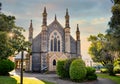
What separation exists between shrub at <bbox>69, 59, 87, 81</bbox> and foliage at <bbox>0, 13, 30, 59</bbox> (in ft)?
28.3

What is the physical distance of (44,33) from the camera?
58.8 metres

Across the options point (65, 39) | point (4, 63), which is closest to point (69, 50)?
point (65, 39)

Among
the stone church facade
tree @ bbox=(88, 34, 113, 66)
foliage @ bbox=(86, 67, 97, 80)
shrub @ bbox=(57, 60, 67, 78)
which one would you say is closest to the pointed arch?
the stone church facade

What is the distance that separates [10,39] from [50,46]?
3611 cm

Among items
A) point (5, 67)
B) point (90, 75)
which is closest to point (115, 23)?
point (90, 75)

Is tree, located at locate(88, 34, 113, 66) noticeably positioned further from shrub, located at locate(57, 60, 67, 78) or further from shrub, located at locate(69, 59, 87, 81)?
shrub, located at locate(69, 59, 87, 81)

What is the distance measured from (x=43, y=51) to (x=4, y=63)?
27.5 meters

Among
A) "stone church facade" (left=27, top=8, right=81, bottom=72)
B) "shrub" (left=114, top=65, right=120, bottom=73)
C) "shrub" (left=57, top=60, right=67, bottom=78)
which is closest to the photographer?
"shrub" (left=57, top=60, right=67, bottom=78)

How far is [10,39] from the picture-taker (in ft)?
76.9

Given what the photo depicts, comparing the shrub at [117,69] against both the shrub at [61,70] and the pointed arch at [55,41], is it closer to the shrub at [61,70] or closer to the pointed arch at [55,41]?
the shrub at [61,70]

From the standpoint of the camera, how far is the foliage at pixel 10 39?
20.1m

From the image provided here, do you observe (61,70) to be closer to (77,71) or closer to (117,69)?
(77,71)

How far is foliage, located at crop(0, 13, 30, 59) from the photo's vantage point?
20055 millimetres

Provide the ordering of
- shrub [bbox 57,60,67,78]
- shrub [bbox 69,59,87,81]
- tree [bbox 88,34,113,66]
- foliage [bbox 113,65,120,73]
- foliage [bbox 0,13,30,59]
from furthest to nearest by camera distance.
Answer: tree [bbox 88,34,113,66], foliage [bbox 113,65,120,73], shrub [bbox 57,60,67,78], shrub [bbox 69,59,87,81], foliage [bbox 0,13,30,59]
